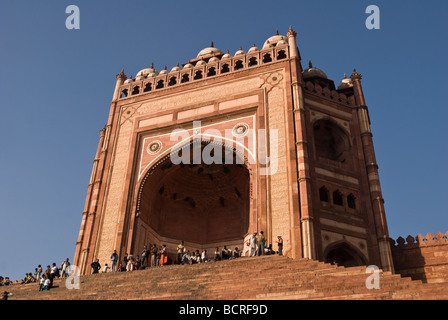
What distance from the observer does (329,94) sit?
80.0 ft

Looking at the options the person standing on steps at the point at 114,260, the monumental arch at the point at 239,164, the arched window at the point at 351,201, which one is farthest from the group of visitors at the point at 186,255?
the arched window at the point at 351,201

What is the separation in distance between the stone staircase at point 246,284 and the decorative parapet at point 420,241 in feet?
26.1

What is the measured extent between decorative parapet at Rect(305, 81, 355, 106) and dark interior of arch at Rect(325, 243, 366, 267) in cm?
783

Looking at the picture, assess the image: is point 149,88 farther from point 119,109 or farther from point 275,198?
point 275,198

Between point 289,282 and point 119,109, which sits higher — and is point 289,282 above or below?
A: below

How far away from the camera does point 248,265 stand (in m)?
14.8

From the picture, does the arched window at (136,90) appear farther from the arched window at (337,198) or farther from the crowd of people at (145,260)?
the arched window at (337,198)

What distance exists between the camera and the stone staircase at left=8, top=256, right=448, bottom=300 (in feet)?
34.4

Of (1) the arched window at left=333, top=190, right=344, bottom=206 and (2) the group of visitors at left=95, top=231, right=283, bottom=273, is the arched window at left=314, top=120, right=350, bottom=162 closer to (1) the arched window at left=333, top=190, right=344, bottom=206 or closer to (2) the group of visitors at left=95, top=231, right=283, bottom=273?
(1) the arched window at left=333, top=190, right=344, bottom=206

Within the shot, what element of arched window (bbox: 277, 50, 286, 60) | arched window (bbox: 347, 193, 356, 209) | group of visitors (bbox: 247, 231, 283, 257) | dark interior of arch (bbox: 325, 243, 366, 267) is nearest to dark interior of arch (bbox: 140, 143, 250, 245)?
arched window (bbox: 347, 193, 356, 209)

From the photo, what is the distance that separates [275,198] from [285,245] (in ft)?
7.02

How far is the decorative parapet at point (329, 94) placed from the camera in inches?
951

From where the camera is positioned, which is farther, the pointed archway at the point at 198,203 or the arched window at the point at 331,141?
the pointed archway at the point at 198,203
